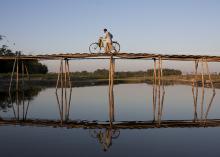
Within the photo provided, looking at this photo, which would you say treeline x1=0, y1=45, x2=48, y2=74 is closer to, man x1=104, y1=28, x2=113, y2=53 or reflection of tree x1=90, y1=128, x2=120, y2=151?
man x1=104, y1=28, x2=113, y2=53

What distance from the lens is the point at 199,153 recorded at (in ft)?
25.4

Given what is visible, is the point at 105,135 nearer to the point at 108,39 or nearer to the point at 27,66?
the point at 108,39

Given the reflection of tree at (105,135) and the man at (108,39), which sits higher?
the man at (108,39)

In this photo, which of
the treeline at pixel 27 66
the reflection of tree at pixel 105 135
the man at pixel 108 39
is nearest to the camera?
the reflection of tree at pixel 105 135

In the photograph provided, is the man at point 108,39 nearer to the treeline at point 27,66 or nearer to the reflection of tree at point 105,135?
the reflection of tree at point 105,135

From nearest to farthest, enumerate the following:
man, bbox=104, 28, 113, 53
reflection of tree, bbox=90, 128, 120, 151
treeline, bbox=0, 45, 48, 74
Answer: reflection of tree, bbox=90, 128, 120, 151 < man, bbox=104, 28, 113, 53 < treeline, bbox=0, 45, 48, 74

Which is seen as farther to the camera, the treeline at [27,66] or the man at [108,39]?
the treeline at [27,66]

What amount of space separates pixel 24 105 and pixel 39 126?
6.43 metres

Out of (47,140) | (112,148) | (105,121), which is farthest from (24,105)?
(112,148)

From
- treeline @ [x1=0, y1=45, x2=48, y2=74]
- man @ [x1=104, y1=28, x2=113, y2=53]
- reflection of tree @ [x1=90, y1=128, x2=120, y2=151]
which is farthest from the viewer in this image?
treeline @ [x1=0, y1=45, x2=48, y2=74]

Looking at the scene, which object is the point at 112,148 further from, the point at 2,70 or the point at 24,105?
the point at 2,70

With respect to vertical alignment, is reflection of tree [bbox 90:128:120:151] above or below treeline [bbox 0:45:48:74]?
below

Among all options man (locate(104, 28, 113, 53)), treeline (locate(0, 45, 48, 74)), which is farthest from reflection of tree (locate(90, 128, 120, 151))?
treeline (locate(0, 45, 48, 74))

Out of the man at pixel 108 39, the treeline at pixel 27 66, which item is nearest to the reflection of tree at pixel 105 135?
the man at pixel 108 39
